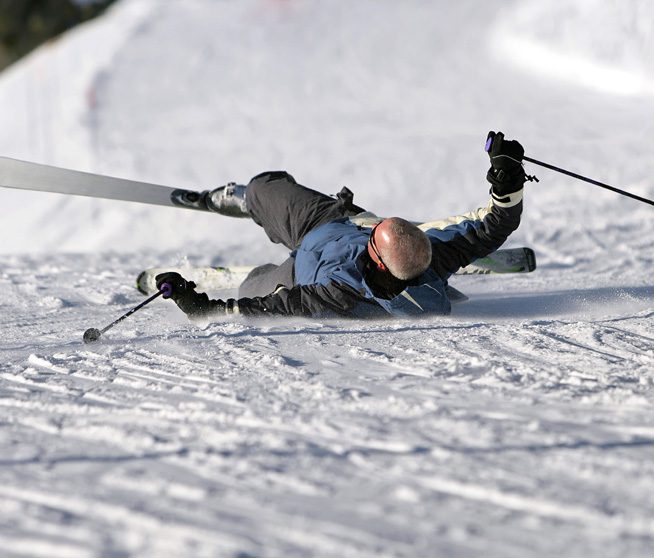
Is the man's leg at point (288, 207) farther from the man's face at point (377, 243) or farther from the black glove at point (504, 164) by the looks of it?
the black glove at point (504, 164)

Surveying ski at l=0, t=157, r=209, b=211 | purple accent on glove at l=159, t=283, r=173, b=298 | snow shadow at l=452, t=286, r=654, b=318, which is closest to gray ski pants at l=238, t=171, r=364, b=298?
ski at l=0, t=157, r=209, b=211

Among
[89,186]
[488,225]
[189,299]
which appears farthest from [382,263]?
[89,186]

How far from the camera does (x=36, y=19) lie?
69.9 ft

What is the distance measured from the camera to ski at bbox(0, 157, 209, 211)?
202 inches

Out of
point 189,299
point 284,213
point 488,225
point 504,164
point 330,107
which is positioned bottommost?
point 189,299

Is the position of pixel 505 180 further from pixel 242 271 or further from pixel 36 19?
pixel 36 19

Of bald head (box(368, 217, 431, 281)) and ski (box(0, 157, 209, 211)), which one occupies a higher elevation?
ski (box(0, 157, 209, 211))

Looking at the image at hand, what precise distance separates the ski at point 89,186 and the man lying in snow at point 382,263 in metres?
1.01

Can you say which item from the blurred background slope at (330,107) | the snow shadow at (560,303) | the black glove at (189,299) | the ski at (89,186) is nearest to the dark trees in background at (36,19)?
the blurred background slope at (330,107)

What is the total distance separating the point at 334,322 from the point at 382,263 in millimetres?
353

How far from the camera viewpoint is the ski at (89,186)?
16.8 feet

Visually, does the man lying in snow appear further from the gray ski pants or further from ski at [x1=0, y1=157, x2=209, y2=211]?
ski at [x1=0, y1=157, x2=209, y2=211]

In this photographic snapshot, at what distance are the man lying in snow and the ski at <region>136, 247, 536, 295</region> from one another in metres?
0.55

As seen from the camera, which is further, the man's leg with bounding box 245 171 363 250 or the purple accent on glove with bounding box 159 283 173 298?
the man's leg with bounding box 245 171 363 250
